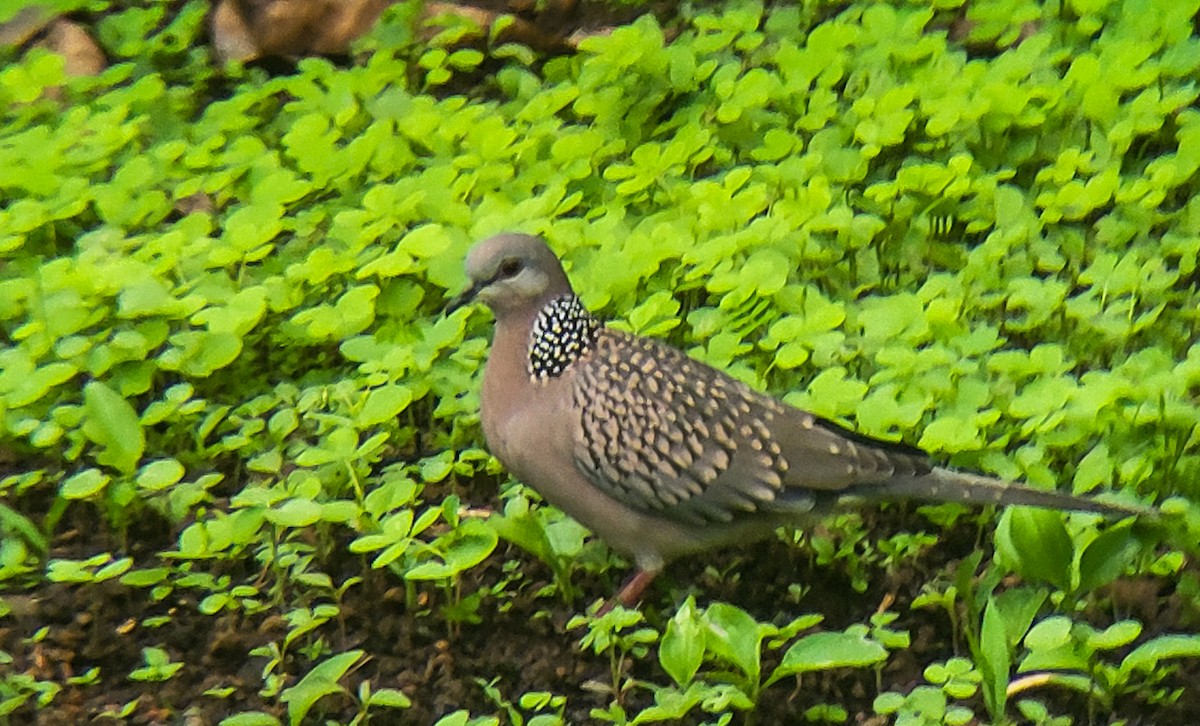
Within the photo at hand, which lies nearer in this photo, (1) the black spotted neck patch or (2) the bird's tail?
(2) the bird's tail

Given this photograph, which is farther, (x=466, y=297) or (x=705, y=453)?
(x=466, y=297)

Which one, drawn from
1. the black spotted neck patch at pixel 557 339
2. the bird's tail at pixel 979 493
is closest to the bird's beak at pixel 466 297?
the black spotted neck patch at pixel 557 339

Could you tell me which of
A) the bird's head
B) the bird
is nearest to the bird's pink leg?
the bird

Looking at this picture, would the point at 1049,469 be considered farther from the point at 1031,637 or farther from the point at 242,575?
the point at 242,575

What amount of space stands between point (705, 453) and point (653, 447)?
0.11m

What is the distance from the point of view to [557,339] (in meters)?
3.01

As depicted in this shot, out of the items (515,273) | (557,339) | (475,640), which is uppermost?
(515,273)

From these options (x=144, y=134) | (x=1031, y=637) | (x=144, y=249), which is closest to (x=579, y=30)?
(x=144, y=134)

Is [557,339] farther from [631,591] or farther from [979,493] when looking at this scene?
[979,493]

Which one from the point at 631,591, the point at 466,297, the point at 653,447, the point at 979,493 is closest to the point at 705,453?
the point at 653,447

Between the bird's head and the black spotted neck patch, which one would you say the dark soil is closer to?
the black spotted neck patch

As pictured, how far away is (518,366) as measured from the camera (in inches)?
119

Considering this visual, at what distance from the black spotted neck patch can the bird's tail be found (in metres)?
0.68

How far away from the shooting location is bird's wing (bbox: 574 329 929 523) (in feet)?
9.27
